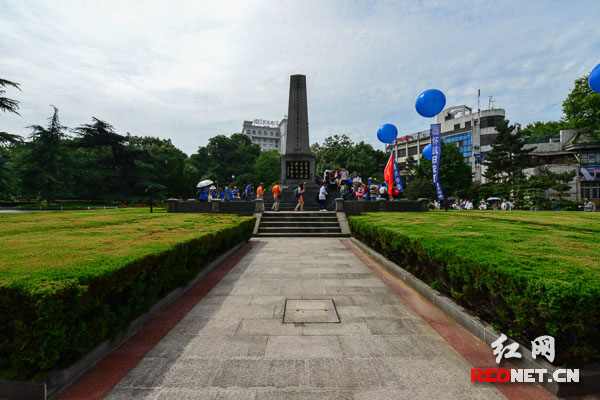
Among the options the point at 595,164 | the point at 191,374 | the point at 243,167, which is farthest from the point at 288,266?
the point at 243,167

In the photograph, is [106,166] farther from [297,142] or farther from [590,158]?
[590,158]

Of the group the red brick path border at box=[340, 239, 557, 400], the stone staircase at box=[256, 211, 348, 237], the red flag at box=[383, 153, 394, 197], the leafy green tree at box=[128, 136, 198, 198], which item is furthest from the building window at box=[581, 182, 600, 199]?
the leafy green tree at box=[128, 136, 198, 198]

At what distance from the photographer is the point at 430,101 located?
17.4 metres

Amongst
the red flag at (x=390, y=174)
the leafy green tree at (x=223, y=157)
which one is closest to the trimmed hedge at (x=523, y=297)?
the red flag at (x=390, y=174)

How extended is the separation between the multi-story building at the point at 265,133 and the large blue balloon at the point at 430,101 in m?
117

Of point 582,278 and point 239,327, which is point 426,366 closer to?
point 582,278

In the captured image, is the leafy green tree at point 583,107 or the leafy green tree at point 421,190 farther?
the leafy green tree at point 421,190

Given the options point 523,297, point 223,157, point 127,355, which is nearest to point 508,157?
point 523,297

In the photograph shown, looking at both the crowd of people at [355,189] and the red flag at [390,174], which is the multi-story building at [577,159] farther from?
the crowd of people at [355,189]

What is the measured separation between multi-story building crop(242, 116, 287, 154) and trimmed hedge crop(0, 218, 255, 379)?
131 meters

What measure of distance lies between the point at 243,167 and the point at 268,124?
83675mm

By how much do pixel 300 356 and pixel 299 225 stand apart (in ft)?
36.1

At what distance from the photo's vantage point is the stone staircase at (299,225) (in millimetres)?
13297

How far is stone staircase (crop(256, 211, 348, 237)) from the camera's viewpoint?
43.6 feet
